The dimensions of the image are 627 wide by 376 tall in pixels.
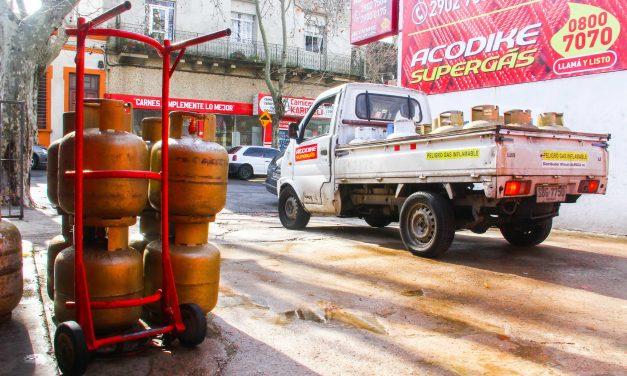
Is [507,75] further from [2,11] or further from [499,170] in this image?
[2,11]

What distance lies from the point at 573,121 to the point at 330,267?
249 inches

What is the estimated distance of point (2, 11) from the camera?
8.93 metres

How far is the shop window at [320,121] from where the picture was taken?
7.80 metres

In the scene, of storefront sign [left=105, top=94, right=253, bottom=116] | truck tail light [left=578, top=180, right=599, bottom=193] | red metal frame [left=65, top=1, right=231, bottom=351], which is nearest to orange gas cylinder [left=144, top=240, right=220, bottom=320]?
red metal frame [left=65, top=1, right=231, bottom=351]

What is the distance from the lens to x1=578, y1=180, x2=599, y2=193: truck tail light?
19.4 feet

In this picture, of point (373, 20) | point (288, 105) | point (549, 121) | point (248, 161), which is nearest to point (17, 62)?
point (373, 20)

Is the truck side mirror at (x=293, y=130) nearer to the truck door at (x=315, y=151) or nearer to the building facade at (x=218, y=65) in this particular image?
the truck door at (x=315, y=151)

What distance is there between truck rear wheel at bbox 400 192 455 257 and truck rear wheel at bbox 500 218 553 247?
1335mm

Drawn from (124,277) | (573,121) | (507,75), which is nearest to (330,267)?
(124,277)

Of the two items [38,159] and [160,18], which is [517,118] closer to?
[38,159]

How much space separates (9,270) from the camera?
3164mm

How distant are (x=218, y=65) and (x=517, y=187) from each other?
22104 mm

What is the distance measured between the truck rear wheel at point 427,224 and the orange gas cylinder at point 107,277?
3.73 metres

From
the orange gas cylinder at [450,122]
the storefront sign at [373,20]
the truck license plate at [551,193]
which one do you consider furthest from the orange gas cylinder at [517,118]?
the storefront sign at [373,20]
